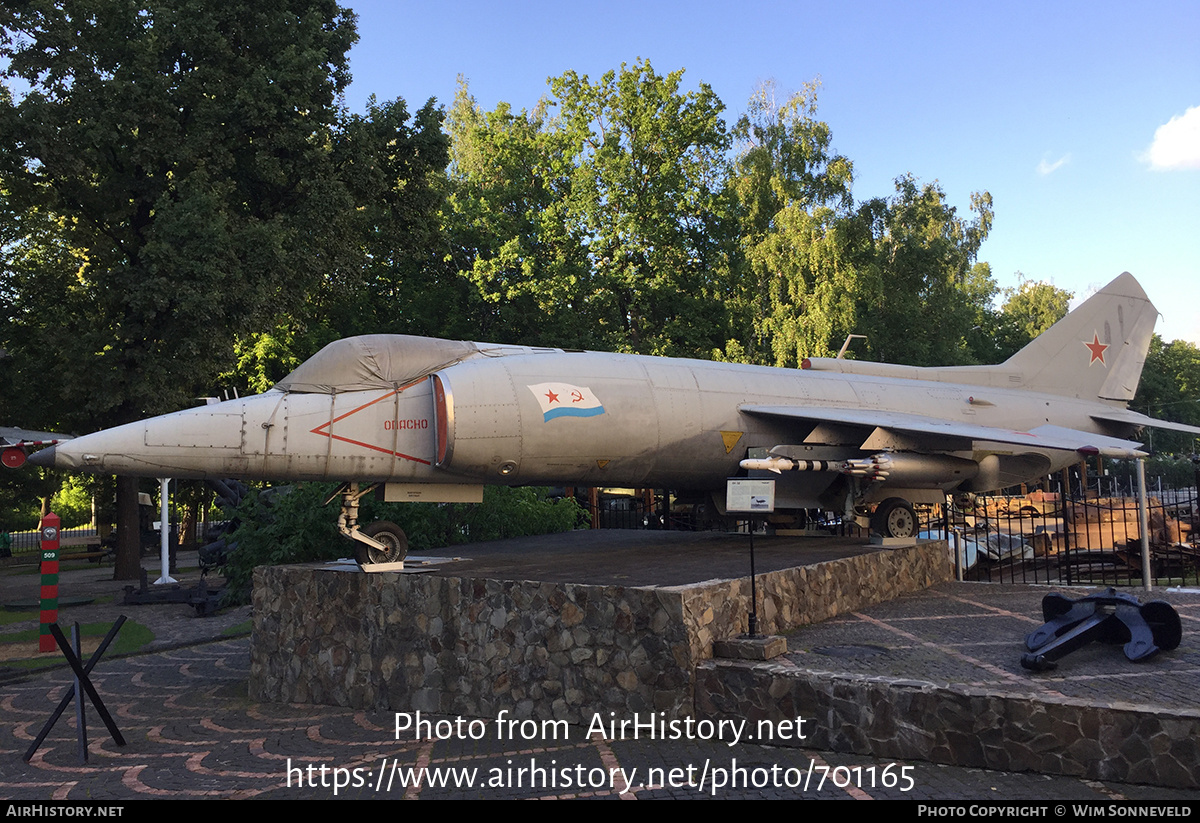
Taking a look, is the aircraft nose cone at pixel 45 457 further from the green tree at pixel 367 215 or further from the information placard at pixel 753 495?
the green tree at pixel 367 215

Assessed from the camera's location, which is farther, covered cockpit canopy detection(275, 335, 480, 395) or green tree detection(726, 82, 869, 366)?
green tree detection(726, 82, 869, 366)

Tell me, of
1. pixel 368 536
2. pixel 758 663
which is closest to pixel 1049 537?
pixel 758 663

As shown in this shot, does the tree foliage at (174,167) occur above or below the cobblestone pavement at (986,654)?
above

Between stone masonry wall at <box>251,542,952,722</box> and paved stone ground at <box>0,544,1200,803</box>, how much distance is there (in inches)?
14.3

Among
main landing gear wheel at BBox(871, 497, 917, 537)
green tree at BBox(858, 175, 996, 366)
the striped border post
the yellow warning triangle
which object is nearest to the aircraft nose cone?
the striped border post

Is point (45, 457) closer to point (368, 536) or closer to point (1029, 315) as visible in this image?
point (368, 536)

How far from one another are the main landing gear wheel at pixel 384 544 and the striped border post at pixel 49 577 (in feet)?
19.2

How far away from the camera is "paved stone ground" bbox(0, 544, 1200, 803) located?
6.36 metres

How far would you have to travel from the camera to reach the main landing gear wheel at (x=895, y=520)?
13023 mm

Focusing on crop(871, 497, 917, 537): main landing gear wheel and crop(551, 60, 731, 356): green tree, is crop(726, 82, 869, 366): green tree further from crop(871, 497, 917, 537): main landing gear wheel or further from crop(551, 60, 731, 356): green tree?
crop(871, 497, 917, 537): main landing gear wheel

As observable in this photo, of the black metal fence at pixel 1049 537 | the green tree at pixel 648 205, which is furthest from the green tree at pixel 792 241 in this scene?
the black metal fence at pixel 1049 537

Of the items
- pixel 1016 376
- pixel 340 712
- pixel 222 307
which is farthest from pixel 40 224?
pixel 1016 376

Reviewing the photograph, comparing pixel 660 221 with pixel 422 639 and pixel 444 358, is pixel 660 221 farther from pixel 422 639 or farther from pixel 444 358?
pixel 422 639
